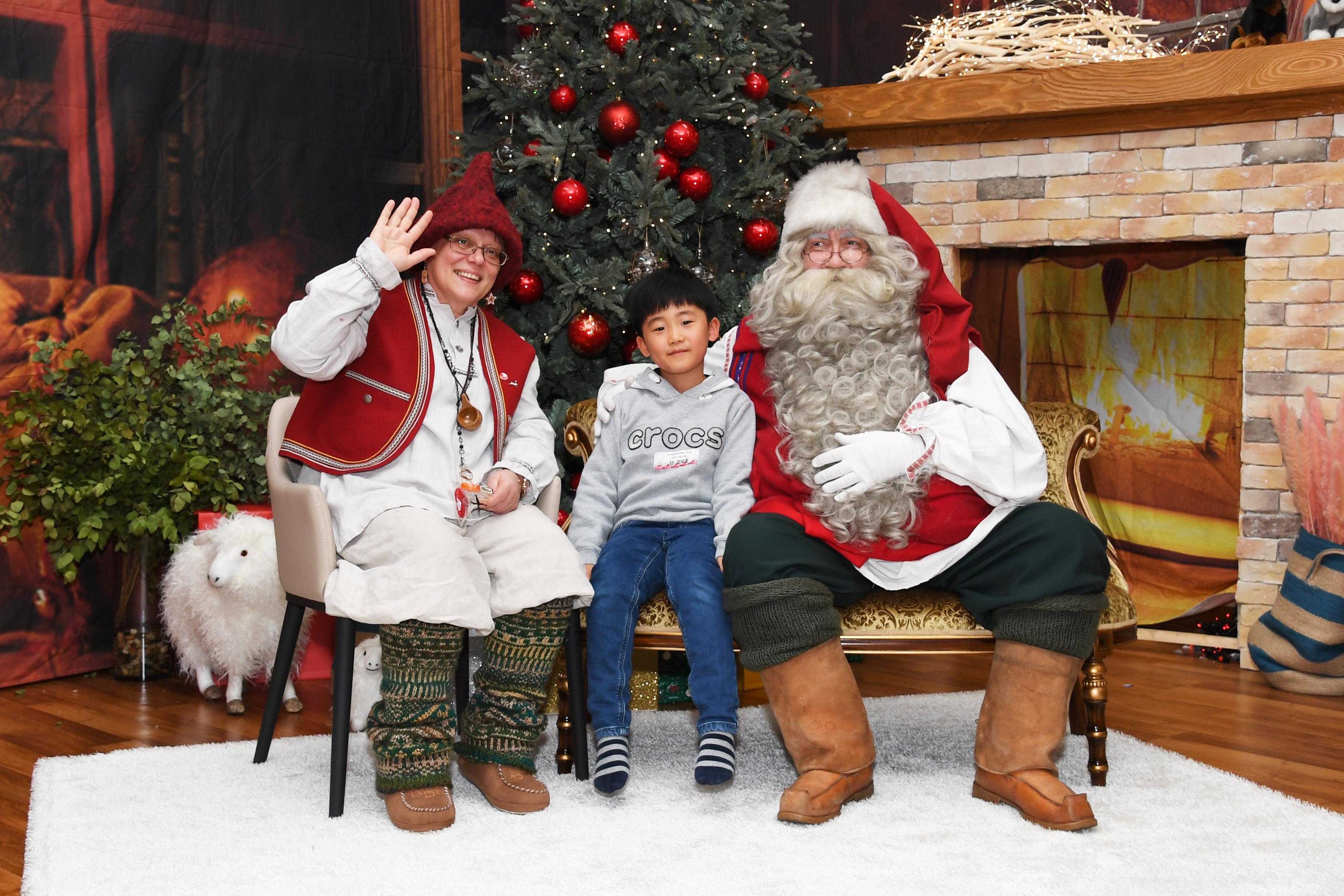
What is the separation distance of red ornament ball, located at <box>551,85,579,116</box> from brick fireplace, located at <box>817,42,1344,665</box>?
1.17 metres

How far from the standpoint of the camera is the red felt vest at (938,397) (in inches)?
105

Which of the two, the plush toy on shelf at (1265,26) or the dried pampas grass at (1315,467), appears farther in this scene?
the plush toy on shelf at (1265,26)

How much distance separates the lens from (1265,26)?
396 cm

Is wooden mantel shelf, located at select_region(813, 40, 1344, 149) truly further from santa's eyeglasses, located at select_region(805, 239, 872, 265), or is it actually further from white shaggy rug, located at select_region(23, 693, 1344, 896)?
white shaggy rug, located at select_region(23, 693, 1344, 896)

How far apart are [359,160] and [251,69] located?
1.54ft

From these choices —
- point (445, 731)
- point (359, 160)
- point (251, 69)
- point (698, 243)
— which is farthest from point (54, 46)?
point (445, 731)

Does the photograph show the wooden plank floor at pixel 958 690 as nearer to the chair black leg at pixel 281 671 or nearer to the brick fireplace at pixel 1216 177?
the chair black leg at pixel 281 671

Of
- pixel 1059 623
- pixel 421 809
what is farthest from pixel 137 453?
pixel 1059 623

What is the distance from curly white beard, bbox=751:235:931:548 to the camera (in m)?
2.67

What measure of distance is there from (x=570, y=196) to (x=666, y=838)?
6.85ft

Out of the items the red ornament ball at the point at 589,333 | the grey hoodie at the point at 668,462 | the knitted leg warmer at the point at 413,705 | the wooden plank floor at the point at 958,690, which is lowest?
the wooden plank floor at the point at 958,690

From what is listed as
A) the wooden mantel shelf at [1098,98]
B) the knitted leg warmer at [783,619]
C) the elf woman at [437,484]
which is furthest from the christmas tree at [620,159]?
the knitted leg warmer at [783,619]

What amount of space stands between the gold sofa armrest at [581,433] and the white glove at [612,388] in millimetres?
94

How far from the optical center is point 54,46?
3717 millimetres
